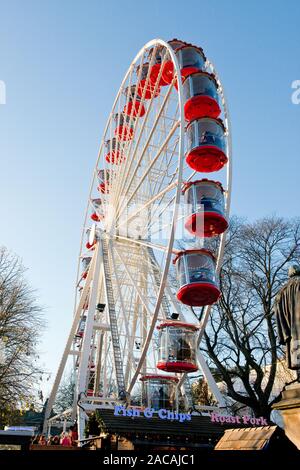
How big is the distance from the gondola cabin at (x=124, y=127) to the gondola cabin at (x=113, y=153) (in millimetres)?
535

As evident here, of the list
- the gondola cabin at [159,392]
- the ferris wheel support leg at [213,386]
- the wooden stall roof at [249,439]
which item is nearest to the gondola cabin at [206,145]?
the ferris wheel support leg at [213,386]

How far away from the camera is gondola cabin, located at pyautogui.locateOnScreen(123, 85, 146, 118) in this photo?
2172 cm

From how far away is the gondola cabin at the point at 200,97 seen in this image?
18.5 m

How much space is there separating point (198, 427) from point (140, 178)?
421 inches

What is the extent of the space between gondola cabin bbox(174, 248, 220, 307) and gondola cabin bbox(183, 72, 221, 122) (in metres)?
5.26

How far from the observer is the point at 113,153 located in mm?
25438

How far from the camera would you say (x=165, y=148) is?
19500mm

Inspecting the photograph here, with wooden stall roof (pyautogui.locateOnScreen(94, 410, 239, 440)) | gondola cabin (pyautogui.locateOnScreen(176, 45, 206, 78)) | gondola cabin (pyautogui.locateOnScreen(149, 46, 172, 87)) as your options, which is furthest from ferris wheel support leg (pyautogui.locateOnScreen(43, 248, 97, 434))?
gondola cabin (pyautogui.locateOnScreen(176, 45, 206, 78))

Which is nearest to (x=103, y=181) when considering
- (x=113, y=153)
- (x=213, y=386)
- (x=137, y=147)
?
(x=113, y=153)

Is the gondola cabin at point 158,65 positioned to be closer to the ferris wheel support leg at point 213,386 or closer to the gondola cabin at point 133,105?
the gondola cabin at point 133,105
